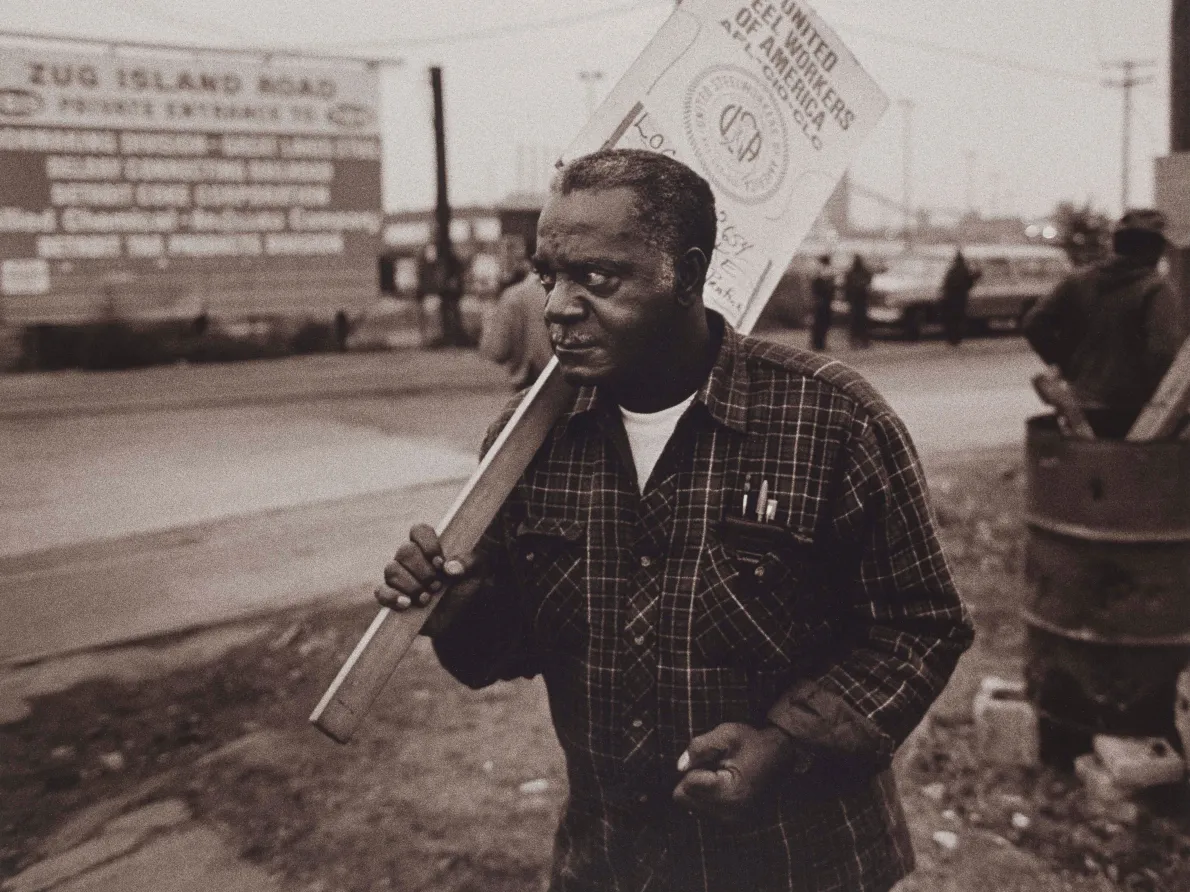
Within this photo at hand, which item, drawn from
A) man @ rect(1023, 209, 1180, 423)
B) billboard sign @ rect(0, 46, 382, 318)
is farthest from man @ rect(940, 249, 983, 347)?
man @ rect(1023, 209, 1180, 423)

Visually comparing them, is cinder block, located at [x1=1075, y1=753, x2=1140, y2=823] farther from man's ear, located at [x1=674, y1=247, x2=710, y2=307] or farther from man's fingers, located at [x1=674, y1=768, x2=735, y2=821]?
man's ear, located at [x1=674, y1=247, x2=710, y2=307]

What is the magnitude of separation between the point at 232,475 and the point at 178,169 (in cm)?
1136

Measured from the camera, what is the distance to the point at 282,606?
19.5 feet

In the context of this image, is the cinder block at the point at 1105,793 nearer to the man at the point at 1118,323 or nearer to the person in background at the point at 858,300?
the man at the point at 1118,323

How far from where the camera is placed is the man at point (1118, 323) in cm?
491

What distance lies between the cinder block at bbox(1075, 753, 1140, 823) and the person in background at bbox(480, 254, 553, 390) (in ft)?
12.9

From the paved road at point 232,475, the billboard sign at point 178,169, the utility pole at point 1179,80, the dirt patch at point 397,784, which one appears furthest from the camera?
the billboard sign at point 178,169

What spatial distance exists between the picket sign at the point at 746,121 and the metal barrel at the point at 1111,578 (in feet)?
7.34

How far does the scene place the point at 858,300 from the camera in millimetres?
19625

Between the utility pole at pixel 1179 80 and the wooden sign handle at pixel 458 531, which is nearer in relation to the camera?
the wooden sign handle at pixel 458 531

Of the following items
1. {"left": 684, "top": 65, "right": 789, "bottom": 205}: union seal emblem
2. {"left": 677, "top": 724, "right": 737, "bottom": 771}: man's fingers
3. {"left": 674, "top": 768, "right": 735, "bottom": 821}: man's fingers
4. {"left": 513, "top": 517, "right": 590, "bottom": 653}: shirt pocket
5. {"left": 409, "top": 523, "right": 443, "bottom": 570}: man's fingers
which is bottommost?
{"left": 674, "top": 768, "right": 735, "bottom": 821}: man's fingers

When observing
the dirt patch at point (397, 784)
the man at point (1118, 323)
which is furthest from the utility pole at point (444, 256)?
the man at point (1118, 323)

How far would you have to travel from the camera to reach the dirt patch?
3.44 meters

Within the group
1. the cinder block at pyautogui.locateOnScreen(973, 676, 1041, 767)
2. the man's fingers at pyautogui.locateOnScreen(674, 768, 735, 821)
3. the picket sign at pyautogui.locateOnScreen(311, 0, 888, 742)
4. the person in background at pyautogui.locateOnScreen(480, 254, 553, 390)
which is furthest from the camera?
the person in background at pyautogui.locateOnScreen(480, 254, 553, 390)
